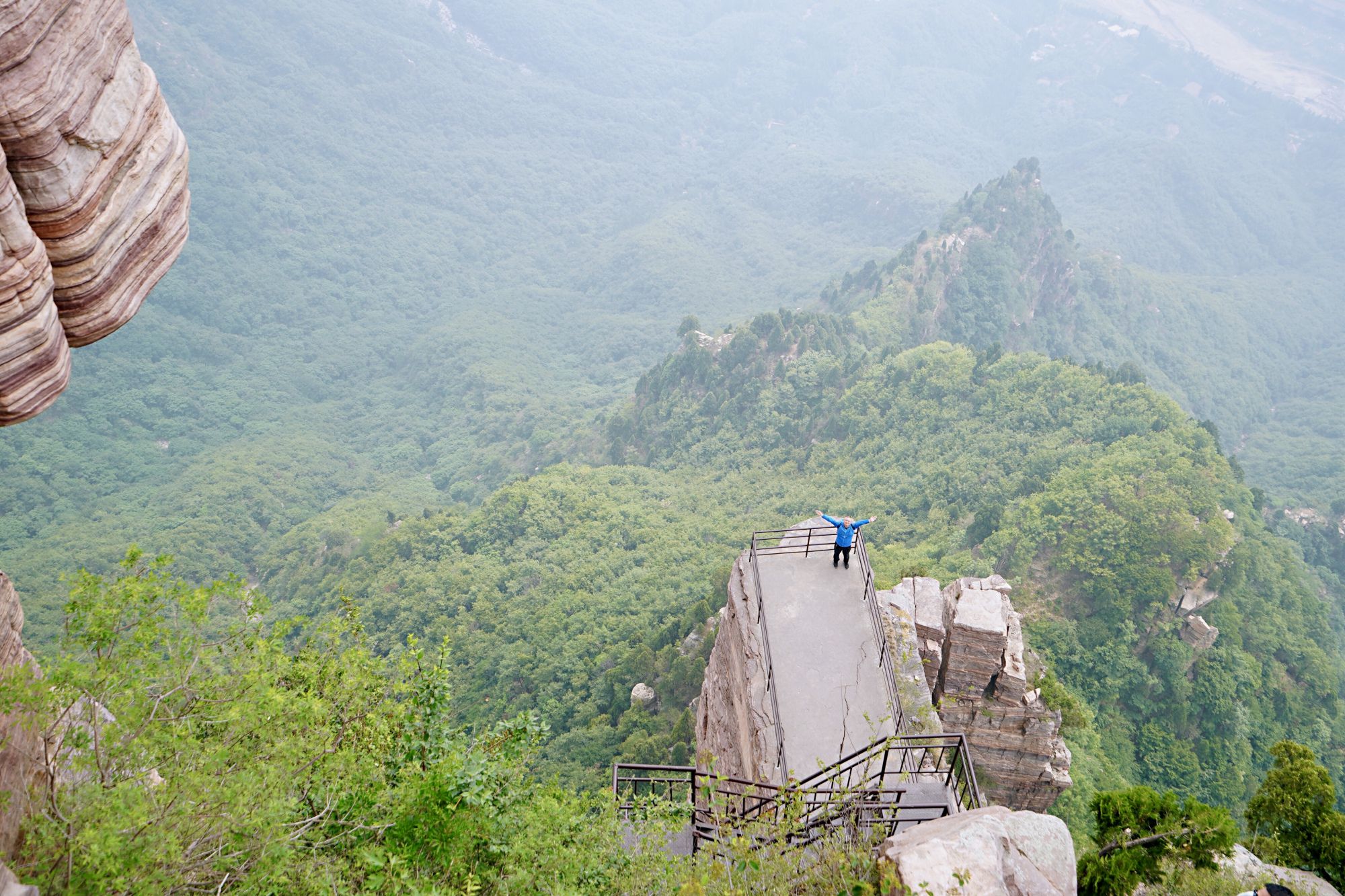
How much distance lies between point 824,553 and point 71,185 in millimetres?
16484

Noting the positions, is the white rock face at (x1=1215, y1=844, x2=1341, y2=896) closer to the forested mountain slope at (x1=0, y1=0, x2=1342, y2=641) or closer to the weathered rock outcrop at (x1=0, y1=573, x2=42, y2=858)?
the weathered rock outcrop at (x1=0, y1=573, x2=42, y2=858)

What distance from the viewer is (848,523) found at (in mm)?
18891

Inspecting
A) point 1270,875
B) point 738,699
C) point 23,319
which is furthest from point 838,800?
point 23,319

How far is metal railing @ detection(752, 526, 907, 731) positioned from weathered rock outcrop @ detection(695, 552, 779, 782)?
521 millimetres

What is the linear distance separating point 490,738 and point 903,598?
40.5ft

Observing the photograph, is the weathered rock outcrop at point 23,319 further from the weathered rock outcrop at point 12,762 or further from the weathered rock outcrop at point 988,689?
the weathered rock outcrop at point 988,689

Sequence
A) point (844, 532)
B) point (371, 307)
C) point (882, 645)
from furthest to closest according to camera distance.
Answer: point (371, 307), point (844, 532), point (882, 645)

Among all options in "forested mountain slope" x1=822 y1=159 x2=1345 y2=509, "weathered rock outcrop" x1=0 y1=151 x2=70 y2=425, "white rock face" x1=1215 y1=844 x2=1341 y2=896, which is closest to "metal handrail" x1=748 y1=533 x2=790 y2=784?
"white rock face" x1=1215 y1=844 x2=1341 y2=896

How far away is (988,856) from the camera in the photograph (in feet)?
32.8

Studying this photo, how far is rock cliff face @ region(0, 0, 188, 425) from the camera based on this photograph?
9.11 m

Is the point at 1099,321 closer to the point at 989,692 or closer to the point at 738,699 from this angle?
the point at 989,692

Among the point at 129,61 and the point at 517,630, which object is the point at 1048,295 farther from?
the point at 129,61

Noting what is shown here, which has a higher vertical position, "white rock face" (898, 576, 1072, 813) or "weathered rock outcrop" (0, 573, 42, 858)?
"weathered rock outcrop" (0, 573, 42, 858)

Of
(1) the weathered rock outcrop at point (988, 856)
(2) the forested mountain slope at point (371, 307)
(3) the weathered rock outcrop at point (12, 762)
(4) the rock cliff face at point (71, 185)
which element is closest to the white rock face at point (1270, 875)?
(1) the weathered rock outcrop at point (988, 856)
